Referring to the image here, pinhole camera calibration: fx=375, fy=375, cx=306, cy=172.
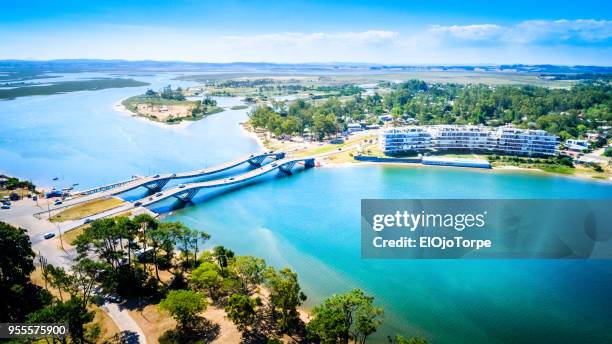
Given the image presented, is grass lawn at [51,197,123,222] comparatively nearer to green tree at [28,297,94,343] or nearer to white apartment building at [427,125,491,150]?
green tree at [28,297,94,343]

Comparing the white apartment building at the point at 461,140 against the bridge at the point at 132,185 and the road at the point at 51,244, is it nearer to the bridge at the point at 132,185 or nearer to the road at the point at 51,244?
the bridge at the point at 132,185

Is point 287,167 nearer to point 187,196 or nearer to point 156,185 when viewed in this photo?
point 187,196

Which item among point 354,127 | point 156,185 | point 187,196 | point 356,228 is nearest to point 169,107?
point 354,127

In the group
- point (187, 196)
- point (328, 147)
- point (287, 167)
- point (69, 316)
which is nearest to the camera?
point (69, 316)

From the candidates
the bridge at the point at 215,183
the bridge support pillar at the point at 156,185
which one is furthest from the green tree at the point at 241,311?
the bridge support pillar at the point at 156,185

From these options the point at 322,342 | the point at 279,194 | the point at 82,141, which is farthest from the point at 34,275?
the point at 82,141

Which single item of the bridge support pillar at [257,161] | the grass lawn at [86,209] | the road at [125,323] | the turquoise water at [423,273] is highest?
the bridge support pillar at [257,161]

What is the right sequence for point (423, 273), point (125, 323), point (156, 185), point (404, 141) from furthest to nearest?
point (404, 141)
point (156, 185)
point (423, 273)
point (125, 323)

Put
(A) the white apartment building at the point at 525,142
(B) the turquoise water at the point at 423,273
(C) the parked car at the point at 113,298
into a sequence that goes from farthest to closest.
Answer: (A) the white apartment building at the point at 525,142, (C) the parked car at the point at 113,298, (B) the turquoise water at the point at 423,273
